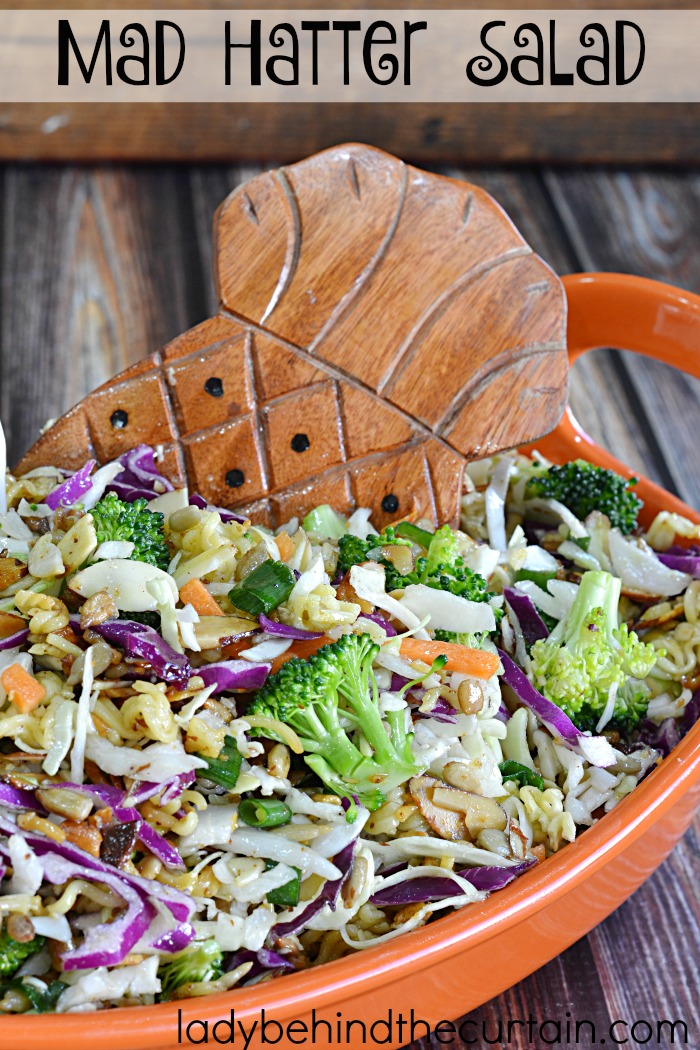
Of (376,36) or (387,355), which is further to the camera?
(376,36)

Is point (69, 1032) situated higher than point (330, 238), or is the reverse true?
point (330, 238)

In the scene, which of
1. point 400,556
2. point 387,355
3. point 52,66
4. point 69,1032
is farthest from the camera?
point 52,66

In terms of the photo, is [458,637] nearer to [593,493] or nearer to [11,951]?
[593,493]

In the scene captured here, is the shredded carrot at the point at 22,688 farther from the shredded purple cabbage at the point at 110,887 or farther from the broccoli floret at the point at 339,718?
the broccoli floret at the point at 339,718

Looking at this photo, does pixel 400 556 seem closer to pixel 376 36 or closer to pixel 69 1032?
pixel 69 1032

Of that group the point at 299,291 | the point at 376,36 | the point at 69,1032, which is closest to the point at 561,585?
the point at 299,291

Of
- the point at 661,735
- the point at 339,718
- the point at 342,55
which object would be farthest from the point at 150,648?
the point at 342,55

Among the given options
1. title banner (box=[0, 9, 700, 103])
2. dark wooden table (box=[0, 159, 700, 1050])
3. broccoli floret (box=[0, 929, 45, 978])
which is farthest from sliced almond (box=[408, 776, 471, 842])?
title banner (box=[0, 9, 700, 103])

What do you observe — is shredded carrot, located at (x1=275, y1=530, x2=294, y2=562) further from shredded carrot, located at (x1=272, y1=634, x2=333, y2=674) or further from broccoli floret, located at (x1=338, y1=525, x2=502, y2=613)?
shredded carrot, located at (x1=272, y1=634, x2=333, y2=674)
